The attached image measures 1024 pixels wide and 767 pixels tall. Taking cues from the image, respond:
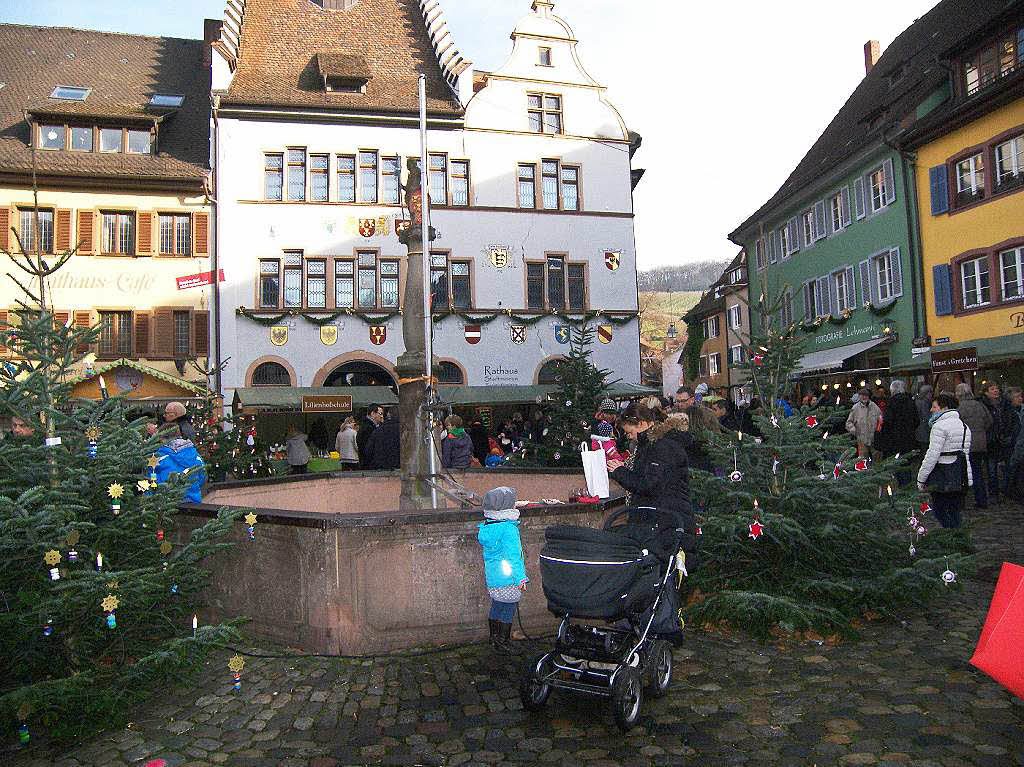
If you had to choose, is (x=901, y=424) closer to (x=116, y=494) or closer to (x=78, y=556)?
(x=116, y=494)

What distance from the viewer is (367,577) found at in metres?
6.05

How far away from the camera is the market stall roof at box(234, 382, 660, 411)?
24.2m

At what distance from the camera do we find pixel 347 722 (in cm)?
480

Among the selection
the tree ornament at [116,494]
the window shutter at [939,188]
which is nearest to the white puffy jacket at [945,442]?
the tree ornament at [116,494]

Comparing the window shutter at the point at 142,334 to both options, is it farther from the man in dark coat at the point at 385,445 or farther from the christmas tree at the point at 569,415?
the man in dark coat at the point at 385,445

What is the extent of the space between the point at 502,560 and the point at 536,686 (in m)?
1.11

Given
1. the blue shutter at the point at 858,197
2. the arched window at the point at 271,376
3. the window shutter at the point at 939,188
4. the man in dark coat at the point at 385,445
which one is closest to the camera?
the man in dark coat at the point at 385,445

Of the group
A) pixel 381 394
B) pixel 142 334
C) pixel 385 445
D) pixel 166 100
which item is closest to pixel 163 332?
pixel 142 334

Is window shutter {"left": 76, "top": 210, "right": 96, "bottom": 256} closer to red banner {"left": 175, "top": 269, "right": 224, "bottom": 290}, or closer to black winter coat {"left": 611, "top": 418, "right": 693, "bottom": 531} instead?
red banner {"left": 175, "top": 269, "right": 224, "bottom": 290}

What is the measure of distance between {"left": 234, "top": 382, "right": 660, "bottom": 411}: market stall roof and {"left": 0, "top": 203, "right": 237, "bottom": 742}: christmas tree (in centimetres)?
1832

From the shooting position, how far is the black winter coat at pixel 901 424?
12617mm

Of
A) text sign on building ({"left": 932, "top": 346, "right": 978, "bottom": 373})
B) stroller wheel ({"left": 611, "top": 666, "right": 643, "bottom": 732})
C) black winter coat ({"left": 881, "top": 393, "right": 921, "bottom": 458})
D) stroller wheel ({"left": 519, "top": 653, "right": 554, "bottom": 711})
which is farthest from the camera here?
text sign on building ({"left": 932, "top": 346, "right": 978, "bottom": 373})

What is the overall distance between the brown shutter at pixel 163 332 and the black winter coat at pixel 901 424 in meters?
21.1

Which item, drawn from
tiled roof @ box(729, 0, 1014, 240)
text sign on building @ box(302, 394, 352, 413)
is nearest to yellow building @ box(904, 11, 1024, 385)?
tiled roof @ box(729, 0, 1014, 240)
